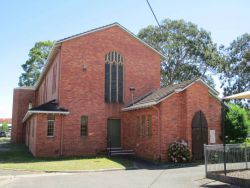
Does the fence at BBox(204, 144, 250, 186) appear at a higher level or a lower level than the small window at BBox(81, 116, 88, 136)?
lower

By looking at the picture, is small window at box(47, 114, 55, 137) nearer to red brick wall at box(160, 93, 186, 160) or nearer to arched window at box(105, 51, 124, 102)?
arched window at box(105, 51, 124, 102)

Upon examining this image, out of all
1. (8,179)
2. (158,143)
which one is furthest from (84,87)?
(8,179)

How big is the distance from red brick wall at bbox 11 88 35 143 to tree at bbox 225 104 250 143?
2763cm

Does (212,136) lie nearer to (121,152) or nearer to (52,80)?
(121,152)

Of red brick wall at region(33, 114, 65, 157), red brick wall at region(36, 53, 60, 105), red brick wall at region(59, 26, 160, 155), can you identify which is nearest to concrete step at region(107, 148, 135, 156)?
red brick wall at region(59, 26, 160, 155)

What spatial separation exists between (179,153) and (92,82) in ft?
29.1

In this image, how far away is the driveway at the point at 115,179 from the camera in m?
11.5

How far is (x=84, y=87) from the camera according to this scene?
2302cm

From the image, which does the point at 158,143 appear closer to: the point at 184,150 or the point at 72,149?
the point at 184,150

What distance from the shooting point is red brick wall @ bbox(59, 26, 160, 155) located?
73.4 feet

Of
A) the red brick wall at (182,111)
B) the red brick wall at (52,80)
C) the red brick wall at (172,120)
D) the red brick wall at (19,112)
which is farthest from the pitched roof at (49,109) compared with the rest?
the red brick wall at (19,112)

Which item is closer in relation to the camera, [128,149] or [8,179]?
[8,179]

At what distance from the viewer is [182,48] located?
42.8 meters

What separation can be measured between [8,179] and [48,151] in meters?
8.10
